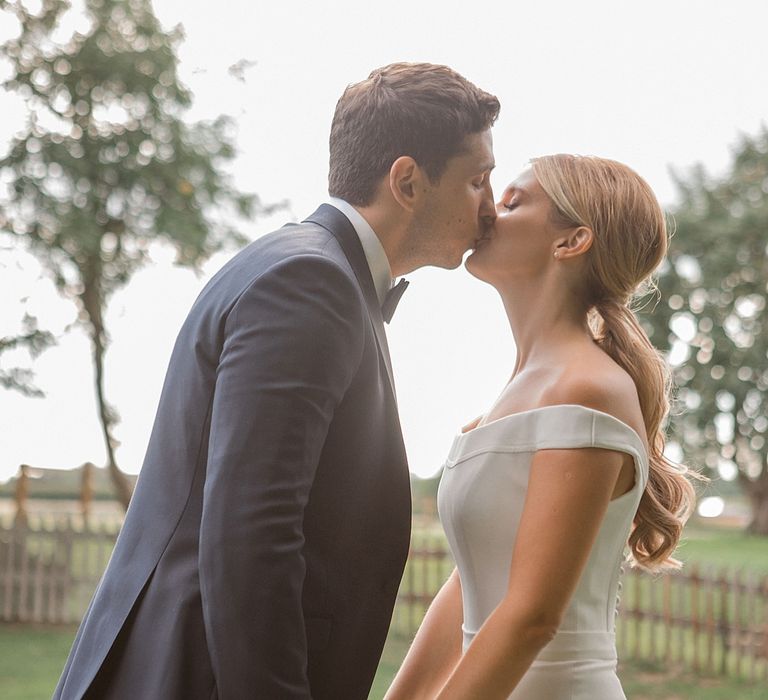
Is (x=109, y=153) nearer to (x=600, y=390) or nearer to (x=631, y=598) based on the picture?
(x=631, y=598)

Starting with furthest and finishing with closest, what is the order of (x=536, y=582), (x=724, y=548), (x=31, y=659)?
(x=724, y=548) < (x=31, y=659) < (x=536, y=582)

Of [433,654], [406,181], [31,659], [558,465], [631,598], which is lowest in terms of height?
[31,659]

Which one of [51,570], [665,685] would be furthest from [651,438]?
[51,570]

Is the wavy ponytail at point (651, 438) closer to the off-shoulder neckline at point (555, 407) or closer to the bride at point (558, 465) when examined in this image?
the bride at point (558, 465)

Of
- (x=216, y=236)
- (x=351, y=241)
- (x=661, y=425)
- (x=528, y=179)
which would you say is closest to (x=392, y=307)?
(x=351, y=241)

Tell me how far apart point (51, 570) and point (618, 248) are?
7136mm

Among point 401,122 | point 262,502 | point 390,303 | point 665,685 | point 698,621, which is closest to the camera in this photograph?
point 262,502

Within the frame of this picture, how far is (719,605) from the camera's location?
638cm

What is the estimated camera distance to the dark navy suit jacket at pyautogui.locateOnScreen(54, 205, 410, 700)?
121cm

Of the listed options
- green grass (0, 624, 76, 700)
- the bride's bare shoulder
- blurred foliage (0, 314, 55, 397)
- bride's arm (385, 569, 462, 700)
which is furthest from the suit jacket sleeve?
blurred foliage (0, 314, 55, 397)

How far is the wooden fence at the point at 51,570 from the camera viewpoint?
26.0ft

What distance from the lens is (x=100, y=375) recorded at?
25.2 feet

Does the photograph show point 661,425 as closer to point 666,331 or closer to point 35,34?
point 35,34

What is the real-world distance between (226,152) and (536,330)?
5.93m
